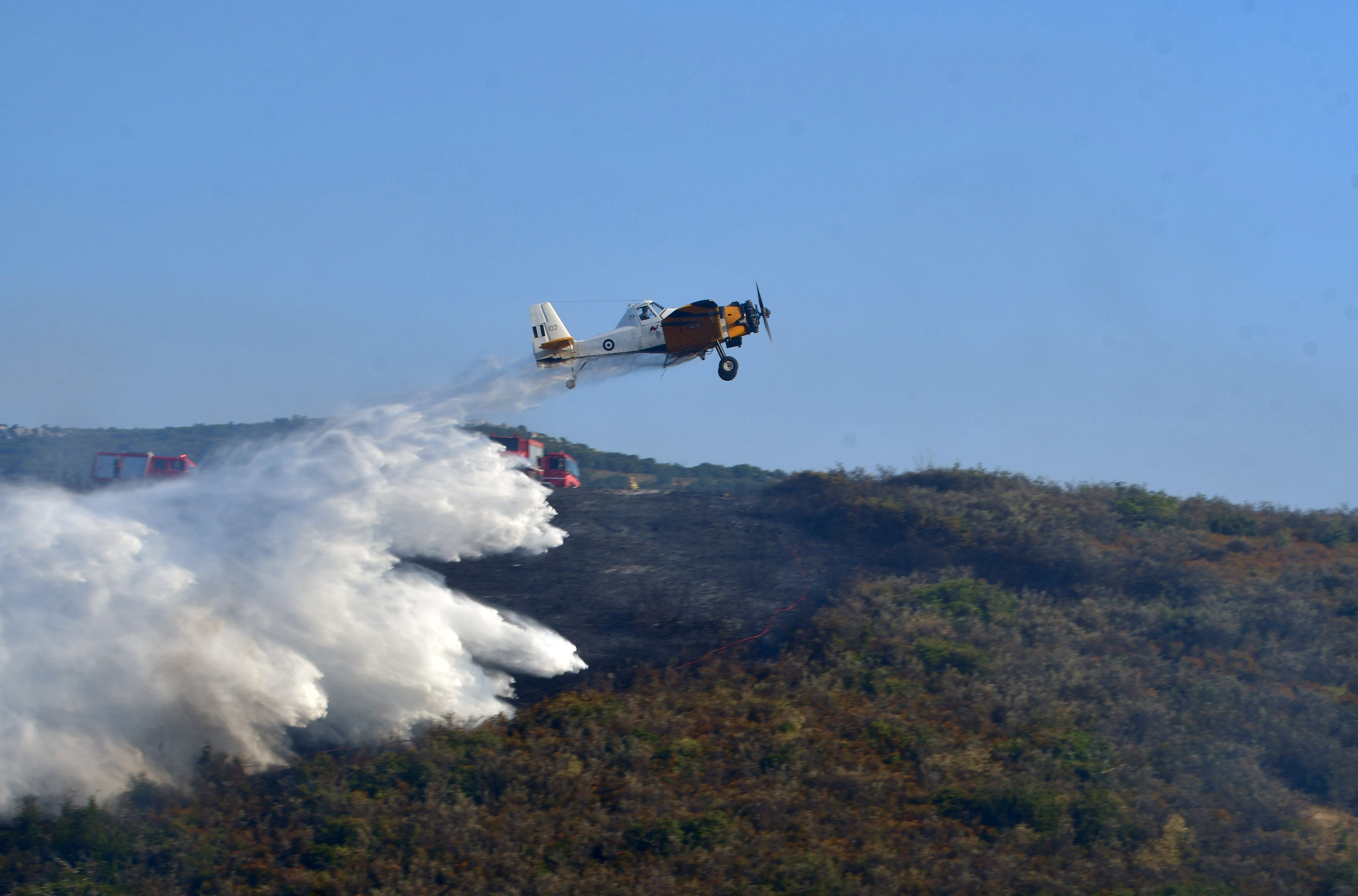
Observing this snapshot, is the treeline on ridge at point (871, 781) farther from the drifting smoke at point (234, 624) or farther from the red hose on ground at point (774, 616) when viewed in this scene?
the drifting smoke at point (234, 624)

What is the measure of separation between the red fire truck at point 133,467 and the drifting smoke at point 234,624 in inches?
582

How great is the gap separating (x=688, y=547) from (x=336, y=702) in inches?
491

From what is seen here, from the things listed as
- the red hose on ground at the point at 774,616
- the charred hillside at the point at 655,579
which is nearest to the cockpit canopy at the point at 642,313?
the charred hillside at the point at 655,579

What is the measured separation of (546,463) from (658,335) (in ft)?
47.9

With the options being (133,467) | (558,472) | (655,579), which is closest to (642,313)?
(655,579)

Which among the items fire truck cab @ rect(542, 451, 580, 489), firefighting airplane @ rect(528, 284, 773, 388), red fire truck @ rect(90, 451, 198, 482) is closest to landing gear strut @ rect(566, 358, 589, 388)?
firefighting airplane @ rect(528, 284, 773, 388)

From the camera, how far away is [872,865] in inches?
731

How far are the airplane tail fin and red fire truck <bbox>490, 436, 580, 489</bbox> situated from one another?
373 inches

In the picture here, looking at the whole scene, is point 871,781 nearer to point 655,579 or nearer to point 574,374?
point 655,579

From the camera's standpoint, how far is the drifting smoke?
22.2m

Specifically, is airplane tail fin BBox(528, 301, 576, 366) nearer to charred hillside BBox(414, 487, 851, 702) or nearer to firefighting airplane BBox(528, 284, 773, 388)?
firefighting airplane BBox(528, 284, 773, 388)

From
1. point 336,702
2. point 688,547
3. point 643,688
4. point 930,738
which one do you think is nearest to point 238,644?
point 336,702

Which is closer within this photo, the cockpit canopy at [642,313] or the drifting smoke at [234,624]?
the drifting smoke at [234,624]

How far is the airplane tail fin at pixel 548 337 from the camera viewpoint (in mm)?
34094
